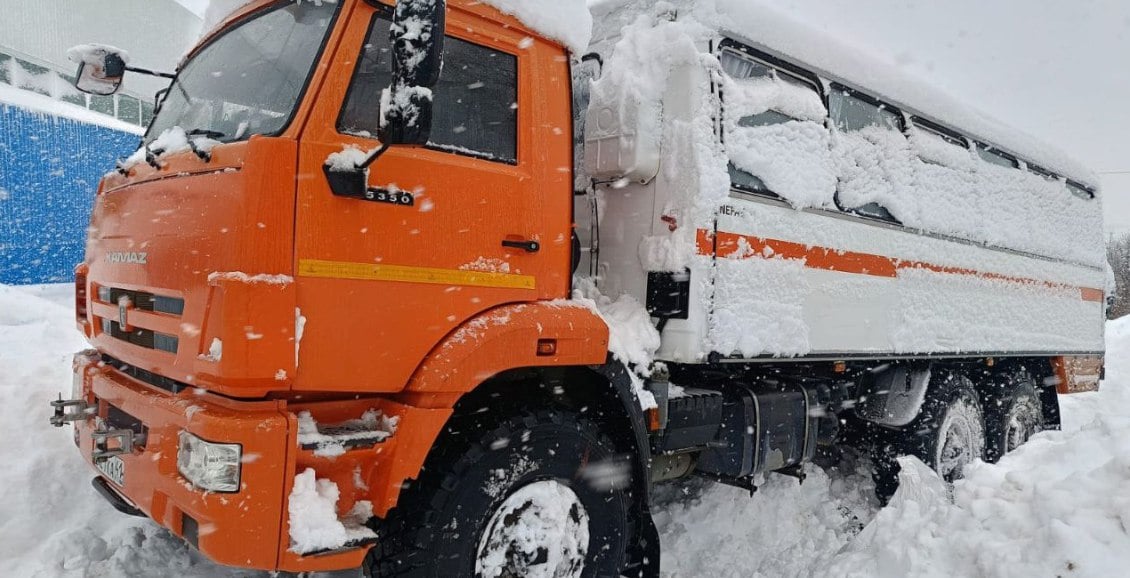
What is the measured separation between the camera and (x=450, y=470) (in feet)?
9.59

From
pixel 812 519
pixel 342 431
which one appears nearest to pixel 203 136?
pixel 342 431

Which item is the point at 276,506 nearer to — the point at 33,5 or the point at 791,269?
the point at 791,269

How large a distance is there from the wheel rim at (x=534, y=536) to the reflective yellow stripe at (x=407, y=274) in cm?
89

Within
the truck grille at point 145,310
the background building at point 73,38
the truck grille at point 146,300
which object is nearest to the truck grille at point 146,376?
the truck grille at point 145,310

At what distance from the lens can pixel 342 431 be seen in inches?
108

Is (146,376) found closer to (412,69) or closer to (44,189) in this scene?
(412,69)

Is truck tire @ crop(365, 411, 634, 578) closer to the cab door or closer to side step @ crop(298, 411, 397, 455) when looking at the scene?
side step @ crop(298, 411, 397, 455)

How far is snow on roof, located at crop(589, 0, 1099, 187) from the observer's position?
12.9 feet

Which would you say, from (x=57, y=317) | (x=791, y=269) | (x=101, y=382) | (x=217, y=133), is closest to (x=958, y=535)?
(x=791, y=269)

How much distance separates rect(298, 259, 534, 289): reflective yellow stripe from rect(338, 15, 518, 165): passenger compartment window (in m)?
0.51

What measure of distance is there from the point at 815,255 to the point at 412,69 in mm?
2863

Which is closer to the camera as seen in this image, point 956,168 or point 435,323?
point 435,323

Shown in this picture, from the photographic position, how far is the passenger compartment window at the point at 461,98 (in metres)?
2.84

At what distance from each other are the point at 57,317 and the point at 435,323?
7841 mm
